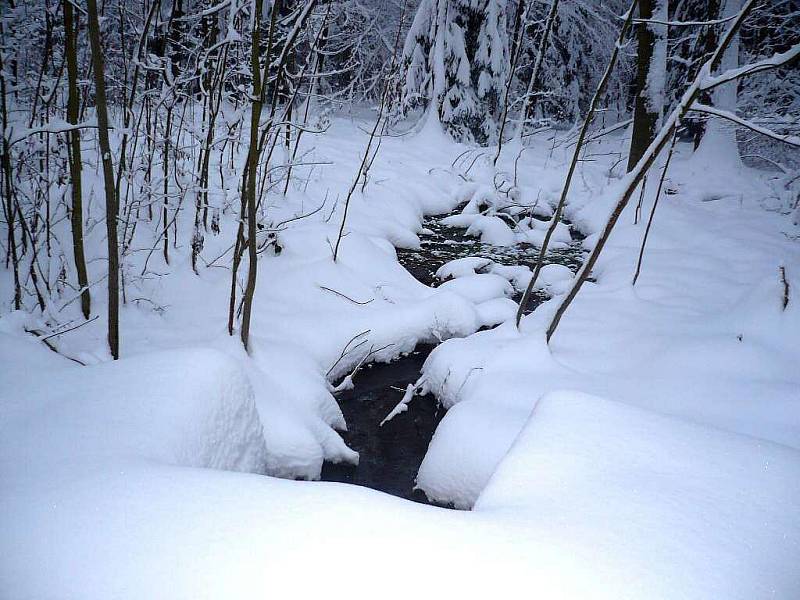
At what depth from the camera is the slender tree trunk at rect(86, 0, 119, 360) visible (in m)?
1.87

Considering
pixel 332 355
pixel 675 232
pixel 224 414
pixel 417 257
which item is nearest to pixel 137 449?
pixel 224 414

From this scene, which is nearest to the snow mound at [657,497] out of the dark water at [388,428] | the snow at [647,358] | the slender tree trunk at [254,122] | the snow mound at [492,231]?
the snow at [647,358]

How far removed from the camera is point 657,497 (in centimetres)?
99

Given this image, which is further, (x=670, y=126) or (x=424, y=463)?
(x=424, y=463)

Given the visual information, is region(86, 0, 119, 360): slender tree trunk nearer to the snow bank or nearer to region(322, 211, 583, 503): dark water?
the snow bank

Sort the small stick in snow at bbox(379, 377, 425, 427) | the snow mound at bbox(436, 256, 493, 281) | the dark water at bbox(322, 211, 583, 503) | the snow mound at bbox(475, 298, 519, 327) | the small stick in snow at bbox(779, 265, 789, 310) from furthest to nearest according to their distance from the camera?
1. the snow mound at bbox(436, 256, 493, 281)
2. the snow mound at bbox(475, 298, 519, 327)
3. the small stick in snow at bbox(379, 377, 425, 427)
4. the small stick in snow at bbox(779, 265, 789, 310)
5. the dark water at bbox(322, 211, 583, 503)

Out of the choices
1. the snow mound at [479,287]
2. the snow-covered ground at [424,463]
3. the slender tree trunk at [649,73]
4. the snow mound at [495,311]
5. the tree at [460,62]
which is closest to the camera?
the snow-covered ground at [424,463]

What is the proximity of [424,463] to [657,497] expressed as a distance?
181cm

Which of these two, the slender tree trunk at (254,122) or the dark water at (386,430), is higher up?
the slender tree trunk at (254,122)

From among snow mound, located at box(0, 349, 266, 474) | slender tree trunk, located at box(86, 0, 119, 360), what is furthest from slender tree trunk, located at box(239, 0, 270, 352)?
snow mound, located at box(0, 349, 266, 474)

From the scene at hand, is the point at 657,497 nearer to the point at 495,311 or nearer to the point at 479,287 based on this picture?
the point at 495,311

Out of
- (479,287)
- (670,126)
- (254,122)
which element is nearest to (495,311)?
(479,287)

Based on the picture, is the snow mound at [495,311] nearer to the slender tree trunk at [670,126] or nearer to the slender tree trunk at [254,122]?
the slender tree trunk at [670,126]

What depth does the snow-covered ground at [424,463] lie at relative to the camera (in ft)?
2.57
